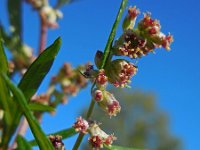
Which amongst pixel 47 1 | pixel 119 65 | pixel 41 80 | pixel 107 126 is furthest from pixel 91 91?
pixel 107 126

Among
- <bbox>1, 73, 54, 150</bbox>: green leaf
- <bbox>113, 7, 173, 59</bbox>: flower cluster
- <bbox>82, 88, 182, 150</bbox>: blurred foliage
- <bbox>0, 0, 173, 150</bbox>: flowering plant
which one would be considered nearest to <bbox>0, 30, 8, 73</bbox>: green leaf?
<bbox>0, 0, 173, 150</bbox>: flowering plant

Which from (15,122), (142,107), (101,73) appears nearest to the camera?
(101,73)

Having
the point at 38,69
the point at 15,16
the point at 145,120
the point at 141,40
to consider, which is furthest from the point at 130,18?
the point at 145,120

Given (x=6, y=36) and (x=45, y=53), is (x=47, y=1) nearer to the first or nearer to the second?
(x=6, y=36)

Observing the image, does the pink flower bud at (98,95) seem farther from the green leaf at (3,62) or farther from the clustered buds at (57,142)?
the green leaf at (3,62)

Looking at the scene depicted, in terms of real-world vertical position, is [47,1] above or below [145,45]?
above

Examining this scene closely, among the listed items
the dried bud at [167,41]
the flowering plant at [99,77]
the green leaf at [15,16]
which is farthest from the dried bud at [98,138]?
the green leaf at [15,16]
